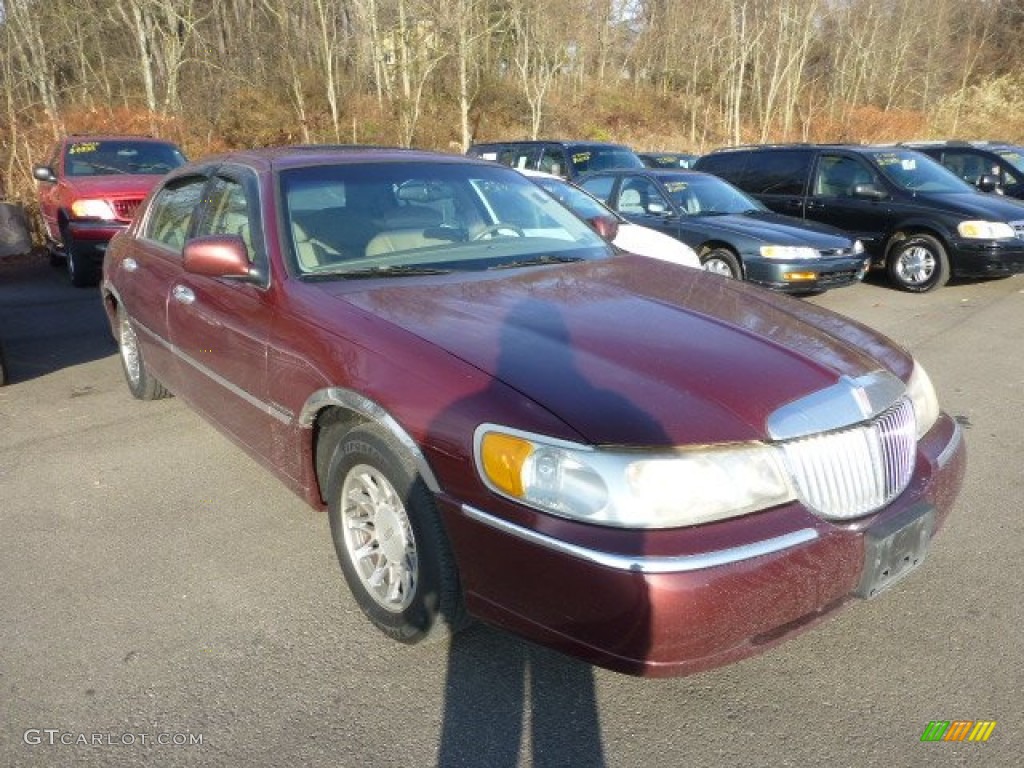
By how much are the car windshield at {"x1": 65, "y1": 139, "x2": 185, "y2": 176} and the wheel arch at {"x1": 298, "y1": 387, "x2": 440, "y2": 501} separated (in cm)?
896

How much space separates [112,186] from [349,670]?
858 centimetres

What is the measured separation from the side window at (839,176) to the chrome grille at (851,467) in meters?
8.50

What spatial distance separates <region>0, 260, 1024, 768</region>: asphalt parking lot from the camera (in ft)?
7.43

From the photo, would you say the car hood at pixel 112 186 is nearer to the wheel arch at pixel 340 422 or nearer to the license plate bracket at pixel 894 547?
the wheel arch at pixel 340 422

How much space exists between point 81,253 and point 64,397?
14.8ft

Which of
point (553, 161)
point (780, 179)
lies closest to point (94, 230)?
point (553, 161)

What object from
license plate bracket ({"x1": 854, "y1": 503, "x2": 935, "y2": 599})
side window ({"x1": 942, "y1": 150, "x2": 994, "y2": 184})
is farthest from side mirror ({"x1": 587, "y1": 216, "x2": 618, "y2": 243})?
side window ({"x1": 942, "y1": 150, "x2": 994, "y2": 184})

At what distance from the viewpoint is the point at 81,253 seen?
365 inches

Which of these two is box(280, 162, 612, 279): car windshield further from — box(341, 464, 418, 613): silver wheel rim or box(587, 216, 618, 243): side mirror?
box(341, 464, 418, 613): silver wheel rim

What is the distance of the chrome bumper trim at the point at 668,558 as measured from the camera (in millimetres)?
1985

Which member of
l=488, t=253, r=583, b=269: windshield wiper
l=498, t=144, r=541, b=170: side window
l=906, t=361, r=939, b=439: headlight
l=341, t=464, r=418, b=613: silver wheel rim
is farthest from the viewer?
l=498, t=144, r=541, b=170: side window

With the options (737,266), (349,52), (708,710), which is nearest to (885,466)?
(708,710)

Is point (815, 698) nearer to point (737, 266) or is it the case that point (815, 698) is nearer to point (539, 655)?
point (539, 655)

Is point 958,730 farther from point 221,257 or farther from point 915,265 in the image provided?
point 915,265
